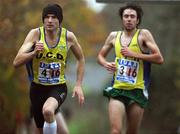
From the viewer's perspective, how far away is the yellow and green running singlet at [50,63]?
8.91 meters

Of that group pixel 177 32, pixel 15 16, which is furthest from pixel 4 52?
pixel 177 32

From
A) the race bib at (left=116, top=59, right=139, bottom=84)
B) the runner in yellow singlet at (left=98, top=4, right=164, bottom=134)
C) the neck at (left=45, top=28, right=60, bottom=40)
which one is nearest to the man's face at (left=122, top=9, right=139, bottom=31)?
the runner in yellow singlet at (left=98, top=4, right=164, bottom=134)

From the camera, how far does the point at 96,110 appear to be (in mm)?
47625

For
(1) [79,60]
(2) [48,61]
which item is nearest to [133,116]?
(1) [79,60]

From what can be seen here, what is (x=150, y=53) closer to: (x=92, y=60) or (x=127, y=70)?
(x=127, y=70)

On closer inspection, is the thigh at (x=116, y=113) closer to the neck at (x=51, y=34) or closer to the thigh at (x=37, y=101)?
the thigh at (x=37, y=101)

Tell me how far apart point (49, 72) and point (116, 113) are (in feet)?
3.48

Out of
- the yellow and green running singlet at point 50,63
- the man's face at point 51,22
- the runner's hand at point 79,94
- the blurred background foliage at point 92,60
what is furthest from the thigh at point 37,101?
the blurred background foliage at point 92,60

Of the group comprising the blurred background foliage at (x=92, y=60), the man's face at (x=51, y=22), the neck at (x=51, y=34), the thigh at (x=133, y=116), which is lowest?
the blurred background foliage at (x=92, y=60)

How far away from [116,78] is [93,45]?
100 ft

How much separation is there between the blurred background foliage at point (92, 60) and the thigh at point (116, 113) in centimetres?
472

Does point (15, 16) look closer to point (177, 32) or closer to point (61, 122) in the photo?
point (61, 122)

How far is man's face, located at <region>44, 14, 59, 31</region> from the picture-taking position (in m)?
8.80

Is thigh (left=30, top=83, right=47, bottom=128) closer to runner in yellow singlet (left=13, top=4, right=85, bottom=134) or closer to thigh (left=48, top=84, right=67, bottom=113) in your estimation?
runner in yellow singlet (left=13, top=4, right=85, bottom=134)
